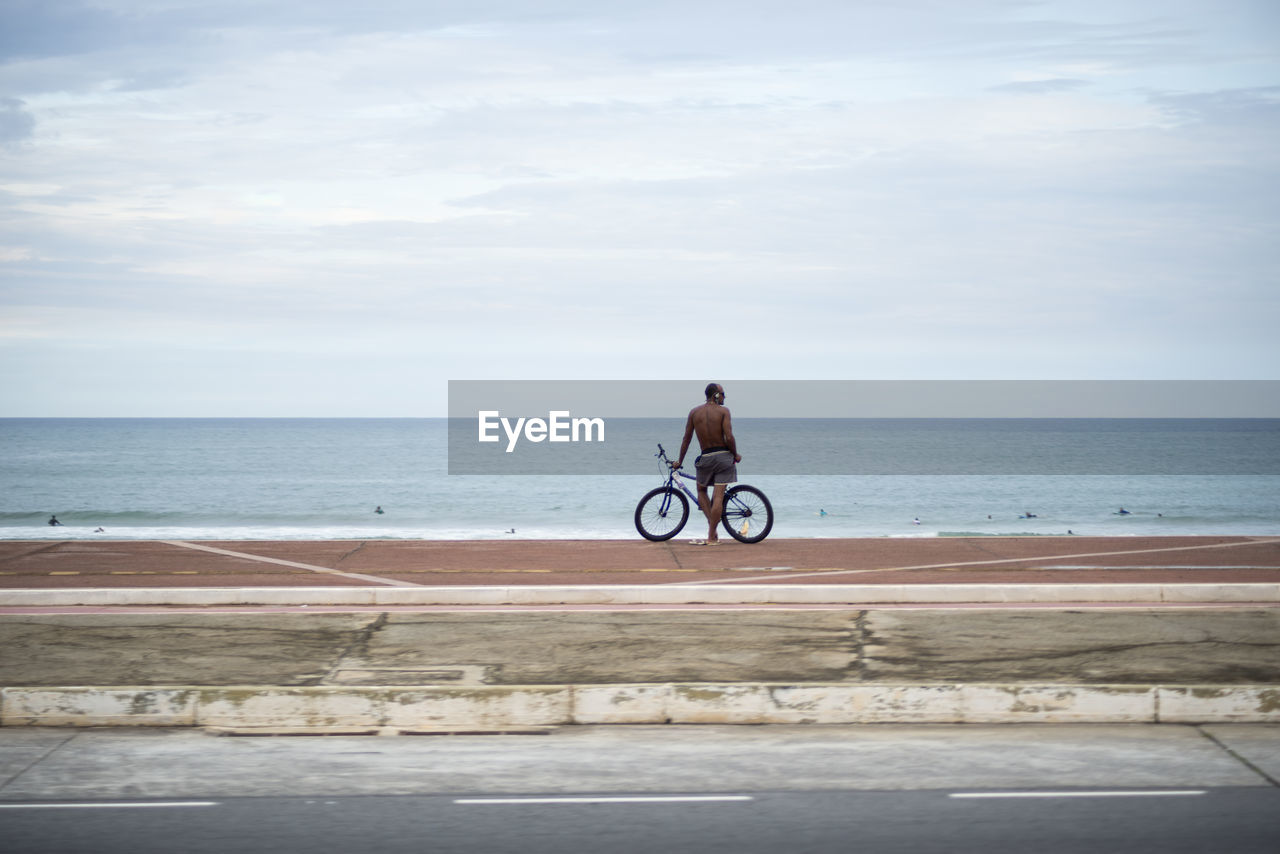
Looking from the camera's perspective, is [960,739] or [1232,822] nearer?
[1232,822]

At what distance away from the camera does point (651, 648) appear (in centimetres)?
929

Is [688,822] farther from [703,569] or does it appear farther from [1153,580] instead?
[1153,580]

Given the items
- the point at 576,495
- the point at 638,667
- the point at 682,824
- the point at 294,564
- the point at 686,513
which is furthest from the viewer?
the point at 576,495

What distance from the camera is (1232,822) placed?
5.68 meters

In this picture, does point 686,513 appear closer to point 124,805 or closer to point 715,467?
point 715,467

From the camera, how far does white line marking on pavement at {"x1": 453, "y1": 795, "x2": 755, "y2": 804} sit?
6129 millimetres

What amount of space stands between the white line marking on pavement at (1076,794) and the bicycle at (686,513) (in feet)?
31.1

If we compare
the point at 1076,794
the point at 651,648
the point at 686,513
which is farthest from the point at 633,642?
the point at 686,513

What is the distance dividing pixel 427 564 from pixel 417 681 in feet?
19.3

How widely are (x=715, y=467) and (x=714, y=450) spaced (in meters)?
0.22

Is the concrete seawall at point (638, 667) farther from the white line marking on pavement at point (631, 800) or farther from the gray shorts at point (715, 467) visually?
the gray shorts at point (715, 467)

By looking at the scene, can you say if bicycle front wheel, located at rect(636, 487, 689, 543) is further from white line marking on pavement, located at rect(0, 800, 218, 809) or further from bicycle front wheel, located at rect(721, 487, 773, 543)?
white line marking on pavement, located at rect(0, 800, 218, 809)

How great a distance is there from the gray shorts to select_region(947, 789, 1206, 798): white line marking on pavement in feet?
29.7

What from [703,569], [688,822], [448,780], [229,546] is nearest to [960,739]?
[688,822]
